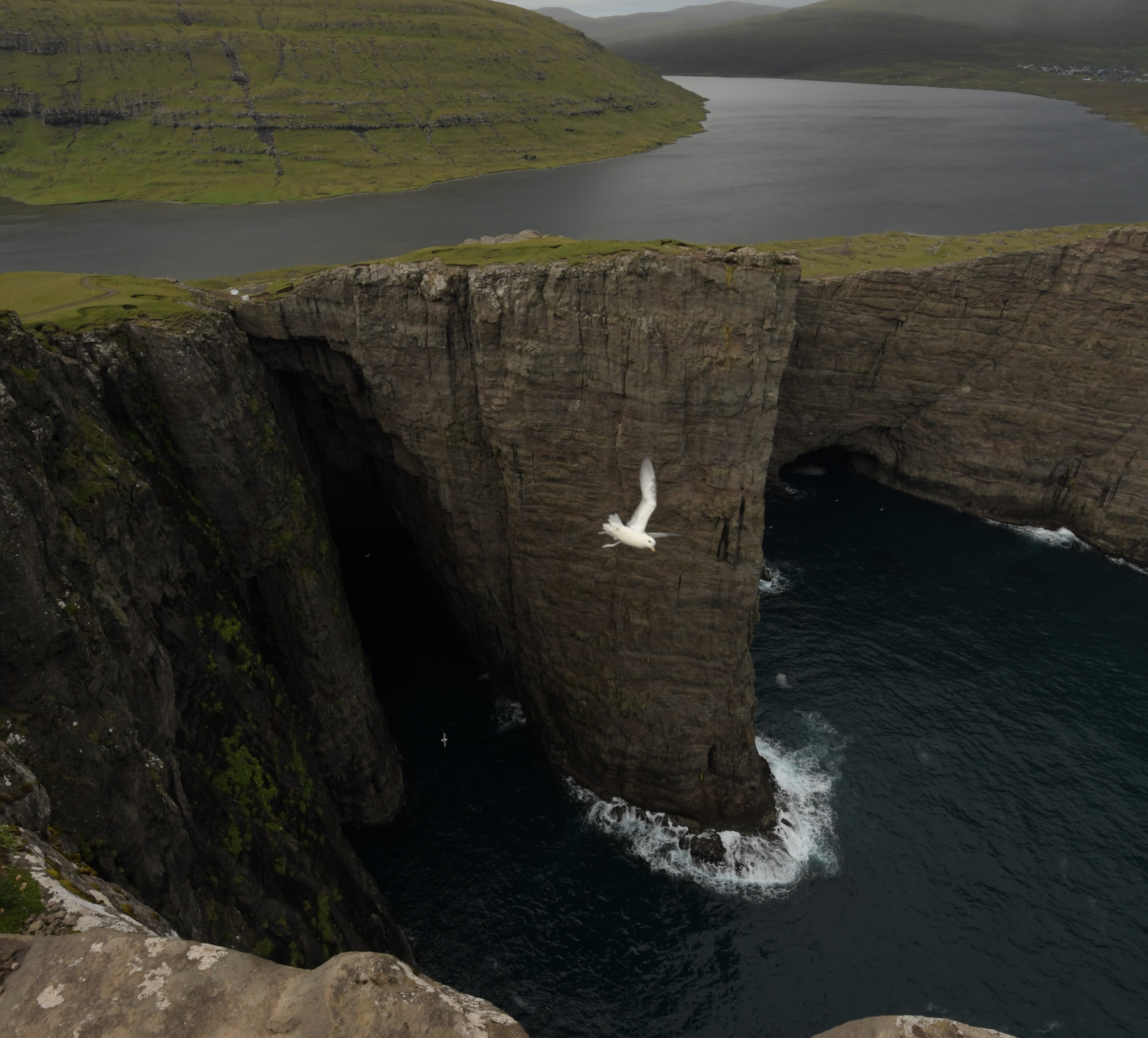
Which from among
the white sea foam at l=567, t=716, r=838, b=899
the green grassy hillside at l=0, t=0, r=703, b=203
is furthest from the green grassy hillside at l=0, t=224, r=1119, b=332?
the green grassy hillside at l=0, t=0, r=703, b=203

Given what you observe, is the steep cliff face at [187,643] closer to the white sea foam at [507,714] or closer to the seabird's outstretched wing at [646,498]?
the white sea foam at [507,714]

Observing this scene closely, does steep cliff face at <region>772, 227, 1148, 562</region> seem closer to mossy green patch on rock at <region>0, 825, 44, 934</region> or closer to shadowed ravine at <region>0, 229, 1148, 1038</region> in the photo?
shadowed ravine at <region>0, 229, 1148, 1038</region>

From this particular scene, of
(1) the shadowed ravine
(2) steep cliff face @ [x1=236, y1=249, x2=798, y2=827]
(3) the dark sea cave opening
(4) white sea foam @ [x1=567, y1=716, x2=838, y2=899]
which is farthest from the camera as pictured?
(4) white sea foam @ [x1=567, y1=716, x2=838, y2=899]

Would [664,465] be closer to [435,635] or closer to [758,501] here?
[758,501]

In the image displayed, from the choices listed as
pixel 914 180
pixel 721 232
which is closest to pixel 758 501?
pixel 721 232

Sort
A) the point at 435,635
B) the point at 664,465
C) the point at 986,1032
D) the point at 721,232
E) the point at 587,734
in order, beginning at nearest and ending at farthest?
the point at 986,1032, the point at 664,465, the point at 587,734, the point at 435,635, the point at 721,232

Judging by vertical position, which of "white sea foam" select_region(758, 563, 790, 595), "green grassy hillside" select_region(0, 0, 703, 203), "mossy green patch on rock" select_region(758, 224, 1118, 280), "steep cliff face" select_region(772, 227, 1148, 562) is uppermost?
"green grassy hillside" select_region(0, 0, 703, 203)

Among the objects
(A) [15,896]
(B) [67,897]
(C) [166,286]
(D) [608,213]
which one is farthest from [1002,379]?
(D) [608,213]

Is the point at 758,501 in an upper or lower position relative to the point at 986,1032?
lower
